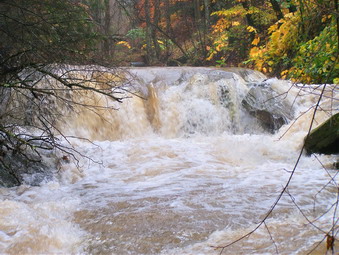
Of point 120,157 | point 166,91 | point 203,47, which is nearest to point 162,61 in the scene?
point 203,47

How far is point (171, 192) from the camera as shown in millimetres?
4426

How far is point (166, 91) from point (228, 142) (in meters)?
2.54

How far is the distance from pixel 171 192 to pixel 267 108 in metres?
5.27

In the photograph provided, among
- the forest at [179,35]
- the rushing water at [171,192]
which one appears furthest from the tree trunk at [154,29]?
the rushing water at [171,192]

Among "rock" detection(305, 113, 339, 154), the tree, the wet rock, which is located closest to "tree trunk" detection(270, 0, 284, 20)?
the wet rock

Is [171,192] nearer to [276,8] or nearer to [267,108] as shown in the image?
[267,108]

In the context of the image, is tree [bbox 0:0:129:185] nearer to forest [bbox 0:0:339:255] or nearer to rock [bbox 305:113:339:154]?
forest [bbox 0:0:339:255]

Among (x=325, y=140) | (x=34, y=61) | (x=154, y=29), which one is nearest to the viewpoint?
(x=34, y=61)

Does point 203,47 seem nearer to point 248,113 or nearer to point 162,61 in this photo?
Answer: point 162,61

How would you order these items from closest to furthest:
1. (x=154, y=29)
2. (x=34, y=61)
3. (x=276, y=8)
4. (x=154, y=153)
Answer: (x=34, y=61) < (x=154, y=153) < (x=276, y=8) < (x=154, y=29)

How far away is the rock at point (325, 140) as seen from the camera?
5.75 metres

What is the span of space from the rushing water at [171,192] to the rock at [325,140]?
215mm

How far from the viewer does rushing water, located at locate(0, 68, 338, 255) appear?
3.01 meters

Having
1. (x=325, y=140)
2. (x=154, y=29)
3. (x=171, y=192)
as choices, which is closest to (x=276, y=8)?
(x=154, y=29)
